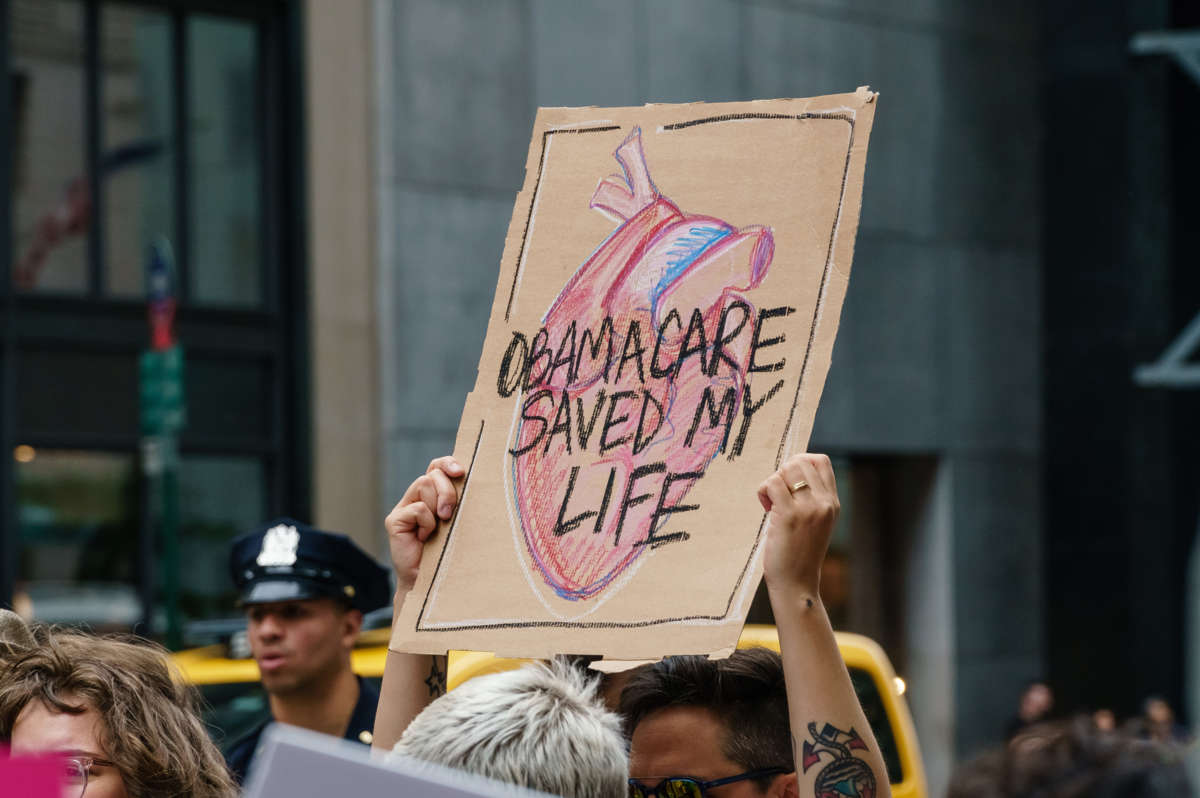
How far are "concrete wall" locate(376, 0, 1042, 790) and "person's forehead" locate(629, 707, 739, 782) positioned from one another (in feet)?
34.3

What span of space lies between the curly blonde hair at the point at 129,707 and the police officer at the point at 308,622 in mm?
1662

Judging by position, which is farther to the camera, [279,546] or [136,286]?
[136,286]

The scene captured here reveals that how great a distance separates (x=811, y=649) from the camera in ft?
8.38

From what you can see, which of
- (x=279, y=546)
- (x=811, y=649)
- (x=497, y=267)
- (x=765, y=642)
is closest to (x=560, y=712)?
(x=811, y=649)

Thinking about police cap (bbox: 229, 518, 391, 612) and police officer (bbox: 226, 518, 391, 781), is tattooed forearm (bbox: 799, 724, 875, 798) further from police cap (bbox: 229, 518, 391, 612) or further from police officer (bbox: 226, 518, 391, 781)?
police cap (bbox: 229, 518, 391, 612)

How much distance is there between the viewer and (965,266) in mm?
17109

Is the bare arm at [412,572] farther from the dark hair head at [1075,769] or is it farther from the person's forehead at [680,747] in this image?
the dark hair head at [1075,769]

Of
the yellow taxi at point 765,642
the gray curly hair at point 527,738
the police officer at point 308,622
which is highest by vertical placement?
the gray curly hair at point 527,738

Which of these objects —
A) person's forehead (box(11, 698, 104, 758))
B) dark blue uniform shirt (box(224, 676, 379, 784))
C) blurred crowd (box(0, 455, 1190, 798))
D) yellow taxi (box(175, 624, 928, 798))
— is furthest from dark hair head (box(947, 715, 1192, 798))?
yellow taxi (box(175, 624, 928, 798))

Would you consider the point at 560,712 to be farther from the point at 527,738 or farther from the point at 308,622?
the point at 308,622

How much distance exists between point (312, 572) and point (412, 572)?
203 cm

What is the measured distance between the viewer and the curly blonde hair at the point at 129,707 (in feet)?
8.86

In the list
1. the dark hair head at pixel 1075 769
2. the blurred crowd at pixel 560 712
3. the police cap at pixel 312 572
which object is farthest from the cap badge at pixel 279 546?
the dark hair head at pixel 1075 769

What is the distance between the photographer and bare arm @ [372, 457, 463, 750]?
9.29 feet
